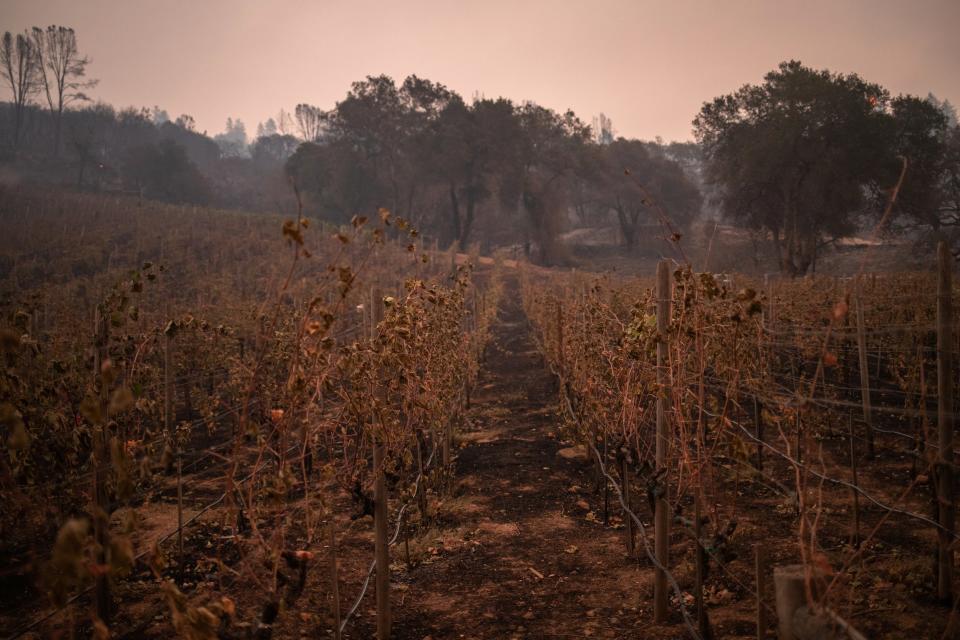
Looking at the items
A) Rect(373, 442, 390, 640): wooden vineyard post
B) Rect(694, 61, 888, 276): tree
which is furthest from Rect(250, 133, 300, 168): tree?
Rect(373, 442, 390, 640): wooden vineyard post

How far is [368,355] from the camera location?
14.6ft

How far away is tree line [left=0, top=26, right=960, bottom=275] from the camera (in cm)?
2481

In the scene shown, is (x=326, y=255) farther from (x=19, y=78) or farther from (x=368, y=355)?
(x=19, y=78)

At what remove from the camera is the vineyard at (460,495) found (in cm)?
256

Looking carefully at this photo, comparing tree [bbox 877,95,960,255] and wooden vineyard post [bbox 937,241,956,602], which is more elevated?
tree [bbox 877,95,960,255]

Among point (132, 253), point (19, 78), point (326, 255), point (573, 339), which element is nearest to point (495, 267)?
point (326, 255)

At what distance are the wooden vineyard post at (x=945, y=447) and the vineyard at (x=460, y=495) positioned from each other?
0.05 ft

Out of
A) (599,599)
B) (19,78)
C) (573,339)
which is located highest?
(19,78)

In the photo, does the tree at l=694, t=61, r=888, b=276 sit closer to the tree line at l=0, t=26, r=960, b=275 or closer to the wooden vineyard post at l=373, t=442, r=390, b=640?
the tree line at l=0, t=26, r=960, b=275

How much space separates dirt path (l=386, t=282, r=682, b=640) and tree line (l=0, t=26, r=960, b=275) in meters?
3.80

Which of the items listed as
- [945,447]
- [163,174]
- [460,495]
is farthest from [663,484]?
[163,174]

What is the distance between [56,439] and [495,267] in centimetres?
2807

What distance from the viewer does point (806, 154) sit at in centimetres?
2514

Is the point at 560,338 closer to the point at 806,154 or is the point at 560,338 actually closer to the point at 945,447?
the point at 945,447
